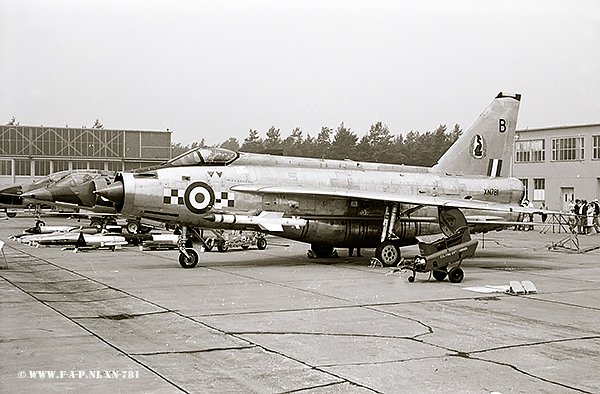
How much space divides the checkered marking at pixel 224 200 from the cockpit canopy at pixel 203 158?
33.3 inches

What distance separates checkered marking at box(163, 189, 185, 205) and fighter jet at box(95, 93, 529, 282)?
23 millimetres

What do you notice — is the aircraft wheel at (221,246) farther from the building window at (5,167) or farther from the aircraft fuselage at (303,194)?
the building window at (5,167)

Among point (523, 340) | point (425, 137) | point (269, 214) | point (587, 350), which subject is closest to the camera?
point (587, 350)

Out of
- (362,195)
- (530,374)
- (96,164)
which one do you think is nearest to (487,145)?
(362,195)

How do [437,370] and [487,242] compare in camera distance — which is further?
[487,242]

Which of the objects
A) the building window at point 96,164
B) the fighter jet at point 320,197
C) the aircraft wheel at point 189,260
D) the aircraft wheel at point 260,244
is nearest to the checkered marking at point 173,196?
the fighter jet at point 320,197

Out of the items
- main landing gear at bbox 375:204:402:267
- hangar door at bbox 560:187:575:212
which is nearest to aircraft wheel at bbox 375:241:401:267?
main landing gear at bbox 375:204:402:267

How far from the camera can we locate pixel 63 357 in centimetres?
639

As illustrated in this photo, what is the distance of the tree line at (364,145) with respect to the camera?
55.6 metres

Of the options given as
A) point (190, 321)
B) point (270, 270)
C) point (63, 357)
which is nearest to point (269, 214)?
point (270, 270)

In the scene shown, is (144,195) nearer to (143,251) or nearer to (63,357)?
(143,251)

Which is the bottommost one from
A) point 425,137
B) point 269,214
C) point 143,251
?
point 143,251

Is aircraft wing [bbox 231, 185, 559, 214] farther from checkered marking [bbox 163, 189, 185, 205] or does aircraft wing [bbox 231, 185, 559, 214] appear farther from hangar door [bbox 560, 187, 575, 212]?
hangar door [bbox 560, 187, 575, 212]

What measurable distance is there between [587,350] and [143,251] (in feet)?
49.2
